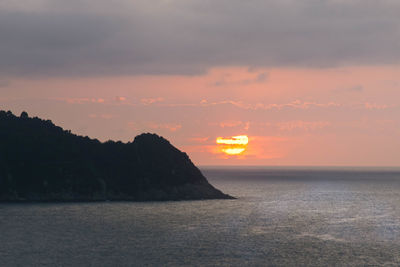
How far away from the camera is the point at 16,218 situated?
359ft

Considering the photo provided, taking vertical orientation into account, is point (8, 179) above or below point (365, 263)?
above

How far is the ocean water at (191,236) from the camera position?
229ft

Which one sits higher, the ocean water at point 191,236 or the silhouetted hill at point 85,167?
the silhouetted hill at point 85,167

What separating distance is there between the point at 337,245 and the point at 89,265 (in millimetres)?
36481

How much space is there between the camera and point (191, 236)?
3553 inches

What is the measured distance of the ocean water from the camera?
69688 millimetres

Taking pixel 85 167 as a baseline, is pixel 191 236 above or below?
below

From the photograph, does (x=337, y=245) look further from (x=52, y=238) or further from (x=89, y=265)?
(x=52, y=238)

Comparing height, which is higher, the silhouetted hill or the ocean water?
the silhouetted hill

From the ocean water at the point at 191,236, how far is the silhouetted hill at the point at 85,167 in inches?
362

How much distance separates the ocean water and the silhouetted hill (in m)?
9.19

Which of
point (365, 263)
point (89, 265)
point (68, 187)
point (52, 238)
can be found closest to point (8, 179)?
point (68, 187)

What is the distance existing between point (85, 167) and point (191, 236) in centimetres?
6681

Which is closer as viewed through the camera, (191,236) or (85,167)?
(191,236)
